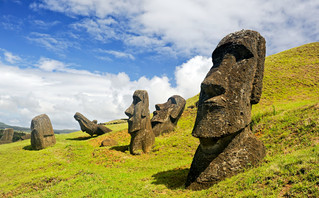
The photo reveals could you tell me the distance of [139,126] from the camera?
1744 cm

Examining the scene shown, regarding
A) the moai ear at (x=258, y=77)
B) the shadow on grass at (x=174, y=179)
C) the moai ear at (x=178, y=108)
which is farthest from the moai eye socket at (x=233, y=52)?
the moai ear at (x=178, y=108)

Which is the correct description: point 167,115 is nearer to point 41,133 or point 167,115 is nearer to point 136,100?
point 136,100

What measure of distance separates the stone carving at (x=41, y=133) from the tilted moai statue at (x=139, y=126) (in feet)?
29.1

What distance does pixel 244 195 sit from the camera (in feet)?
17.7

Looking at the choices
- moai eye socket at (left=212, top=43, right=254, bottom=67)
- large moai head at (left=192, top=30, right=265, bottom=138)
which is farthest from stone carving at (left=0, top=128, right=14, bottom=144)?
moai eye socket at (left=212, top=43, right=254, bottom=67)

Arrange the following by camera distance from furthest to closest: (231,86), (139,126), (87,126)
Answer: (87,126) → (139,126) → (231,86)

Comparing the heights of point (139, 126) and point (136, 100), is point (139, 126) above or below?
below

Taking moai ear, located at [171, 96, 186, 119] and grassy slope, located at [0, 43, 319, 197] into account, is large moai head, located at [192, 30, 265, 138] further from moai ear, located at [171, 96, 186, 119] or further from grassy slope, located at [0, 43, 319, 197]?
moai ear, located at [171, 96, 186, 119]

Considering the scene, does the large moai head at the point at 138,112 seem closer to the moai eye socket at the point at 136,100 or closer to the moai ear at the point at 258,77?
the moai eye socket at the point at 136,100

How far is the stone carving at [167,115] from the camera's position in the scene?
22.5 meters

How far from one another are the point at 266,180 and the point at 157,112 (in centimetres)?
1844

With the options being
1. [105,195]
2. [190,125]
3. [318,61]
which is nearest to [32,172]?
[105,195]

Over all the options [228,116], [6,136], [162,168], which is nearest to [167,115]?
[162,168]

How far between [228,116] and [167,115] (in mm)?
15904
